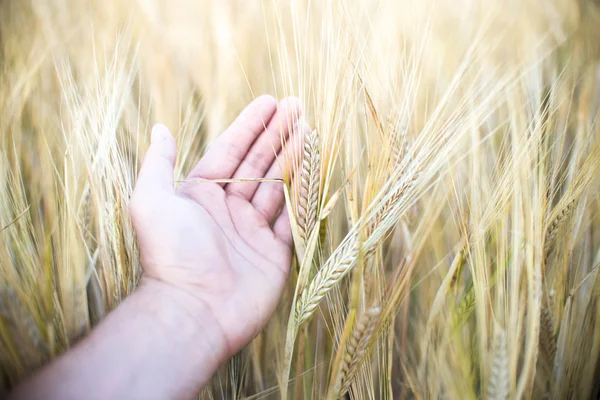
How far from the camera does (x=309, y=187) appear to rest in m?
0.84

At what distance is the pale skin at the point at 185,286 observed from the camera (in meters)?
0.84

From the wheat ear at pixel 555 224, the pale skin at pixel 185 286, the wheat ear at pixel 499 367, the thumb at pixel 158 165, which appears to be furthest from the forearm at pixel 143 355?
the wheat ear at pixel 555 224

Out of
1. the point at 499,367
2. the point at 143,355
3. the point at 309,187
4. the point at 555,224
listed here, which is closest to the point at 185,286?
the point at 143,355

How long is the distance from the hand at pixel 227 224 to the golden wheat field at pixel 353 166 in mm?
49

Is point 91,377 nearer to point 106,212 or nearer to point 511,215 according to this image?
point 106,212

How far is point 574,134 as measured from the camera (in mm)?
988

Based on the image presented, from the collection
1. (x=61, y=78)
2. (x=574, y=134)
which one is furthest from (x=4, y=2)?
(x=574, y=134)

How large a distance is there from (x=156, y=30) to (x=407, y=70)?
543mm

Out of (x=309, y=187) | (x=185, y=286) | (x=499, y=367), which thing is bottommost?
(x=499, y=367)

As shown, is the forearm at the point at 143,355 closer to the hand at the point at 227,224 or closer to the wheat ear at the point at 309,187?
the hand at the point at 227,224

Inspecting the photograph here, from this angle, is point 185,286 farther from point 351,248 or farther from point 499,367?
point 499,367

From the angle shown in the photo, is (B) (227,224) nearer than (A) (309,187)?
No

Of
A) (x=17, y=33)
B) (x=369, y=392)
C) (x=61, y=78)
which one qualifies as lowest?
(x=369, y=392)

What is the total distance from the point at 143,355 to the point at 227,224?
1.01 ft
